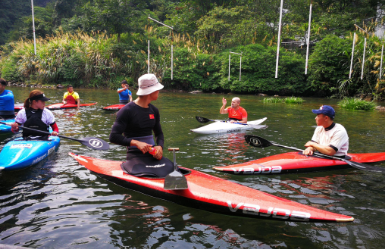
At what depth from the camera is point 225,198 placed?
126 inches

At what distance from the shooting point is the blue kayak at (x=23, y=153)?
447 centimetres

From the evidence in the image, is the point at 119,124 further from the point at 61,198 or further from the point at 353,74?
the point at 353,74

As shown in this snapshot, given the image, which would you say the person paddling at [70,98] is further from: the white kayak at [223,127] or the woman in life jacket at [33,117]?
the woman in life jacket at [33,117]

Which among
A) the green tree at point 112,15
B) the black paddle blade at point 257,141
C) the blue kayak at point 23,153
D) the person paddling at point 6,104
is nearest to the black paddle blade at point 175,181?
the black paddle blade at point 257,141

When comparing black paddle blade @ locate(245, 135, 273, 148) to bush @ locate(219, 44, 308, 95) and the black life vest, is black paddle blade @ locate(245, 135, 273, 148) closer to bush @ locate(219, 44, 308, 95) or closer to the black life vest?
the black life vest

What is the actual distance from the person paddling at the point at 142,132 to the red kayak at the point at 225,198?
0.16 meters

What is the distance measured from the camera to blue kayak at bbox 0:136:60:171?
4473mm

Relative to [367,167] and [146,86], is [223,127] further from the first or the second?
[146,86]

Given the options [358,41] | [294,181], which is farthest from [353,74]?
[294,181]

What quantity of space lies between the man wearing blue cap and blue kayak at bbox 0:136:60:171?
14.6ft

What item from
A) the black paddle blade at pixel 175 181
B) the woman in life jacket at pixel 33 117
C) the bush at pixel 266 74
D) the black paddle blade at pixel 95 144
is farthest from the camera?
the bush at pixel 266 74

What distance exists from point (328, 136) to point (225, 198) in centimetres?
263

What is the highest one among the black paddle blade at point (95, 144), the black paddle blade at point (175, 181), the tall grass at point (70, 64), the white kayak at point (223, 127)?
the tall grass at point (70, 64)

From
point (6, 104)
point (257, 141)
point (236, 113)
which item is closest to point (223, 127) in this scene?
point (236, 113)
